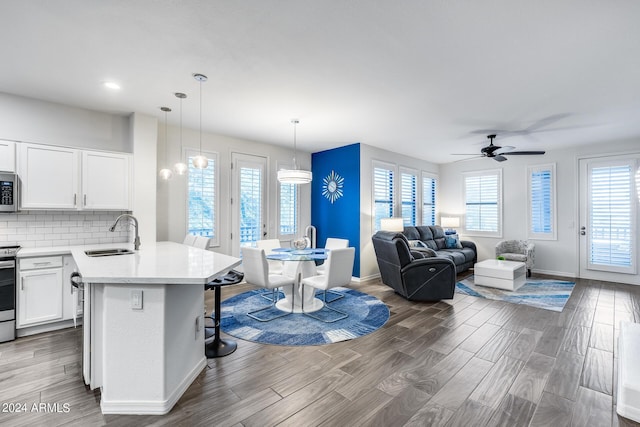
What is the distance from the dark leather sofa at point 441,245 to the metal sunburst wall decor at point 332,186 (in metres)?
1.75

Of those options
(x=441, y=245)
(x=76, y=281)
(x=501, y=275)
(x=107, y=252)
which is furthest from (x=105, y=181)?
(x=441, y=245)

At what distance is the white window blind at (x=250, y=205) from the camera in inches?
214

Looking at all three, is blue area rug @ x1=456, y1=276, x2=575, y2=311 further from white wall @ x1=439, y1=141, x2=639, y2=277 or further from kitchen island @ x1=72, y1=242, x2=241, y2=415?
kitchen island @ x1=72, y1=242, x2=241, y2=415

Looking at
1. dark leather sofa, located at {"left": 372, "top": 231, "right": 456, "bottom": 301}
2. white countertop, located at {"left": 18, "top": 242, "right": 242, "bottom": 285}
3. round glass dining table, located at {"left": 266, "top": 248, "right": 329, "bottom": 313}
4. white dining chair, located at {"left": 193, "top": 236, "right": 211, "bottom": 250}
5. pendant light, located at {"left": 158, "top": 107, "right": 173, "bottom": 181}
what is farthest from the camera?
dark leather sofa, located at {"left": 372, "top": 231, "right": 456, "bottom": 301}

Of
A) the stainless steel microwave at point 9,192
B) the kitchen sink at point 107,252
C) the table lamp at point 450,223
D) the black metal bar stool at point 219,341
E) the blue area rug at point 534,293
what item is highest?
the stainless steel microwave at point 9,192

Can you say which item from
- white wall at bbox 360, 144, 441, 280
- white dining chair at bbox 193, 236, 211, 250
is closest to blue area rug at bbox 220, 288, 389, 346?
white dining chair at bbox 193, 236, 211, 250

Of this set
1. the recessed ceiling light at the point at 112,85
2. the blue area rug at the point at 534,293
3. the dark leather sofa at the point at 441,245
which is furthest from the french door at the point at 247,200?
the blue area rug at the point at 534,293

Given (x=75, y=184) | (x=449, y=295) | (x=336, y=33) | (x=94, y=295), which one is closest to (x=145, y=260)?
(x=94, y=295)

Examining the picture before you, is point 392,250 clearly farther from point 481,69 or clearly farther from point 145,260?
point 145,260

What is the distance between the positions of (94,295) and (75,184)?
2.22m

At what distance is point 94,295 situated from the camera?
212 cm

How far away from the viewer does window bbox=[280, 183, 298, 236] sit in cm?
603

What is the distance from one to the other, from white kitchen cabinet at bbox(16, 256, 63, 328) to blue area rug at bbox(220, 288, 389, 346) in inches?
71.6

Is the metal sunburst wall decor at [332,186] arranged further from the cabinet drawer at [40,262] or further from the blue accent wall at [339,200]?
the cabinet drawer at [40,262]
